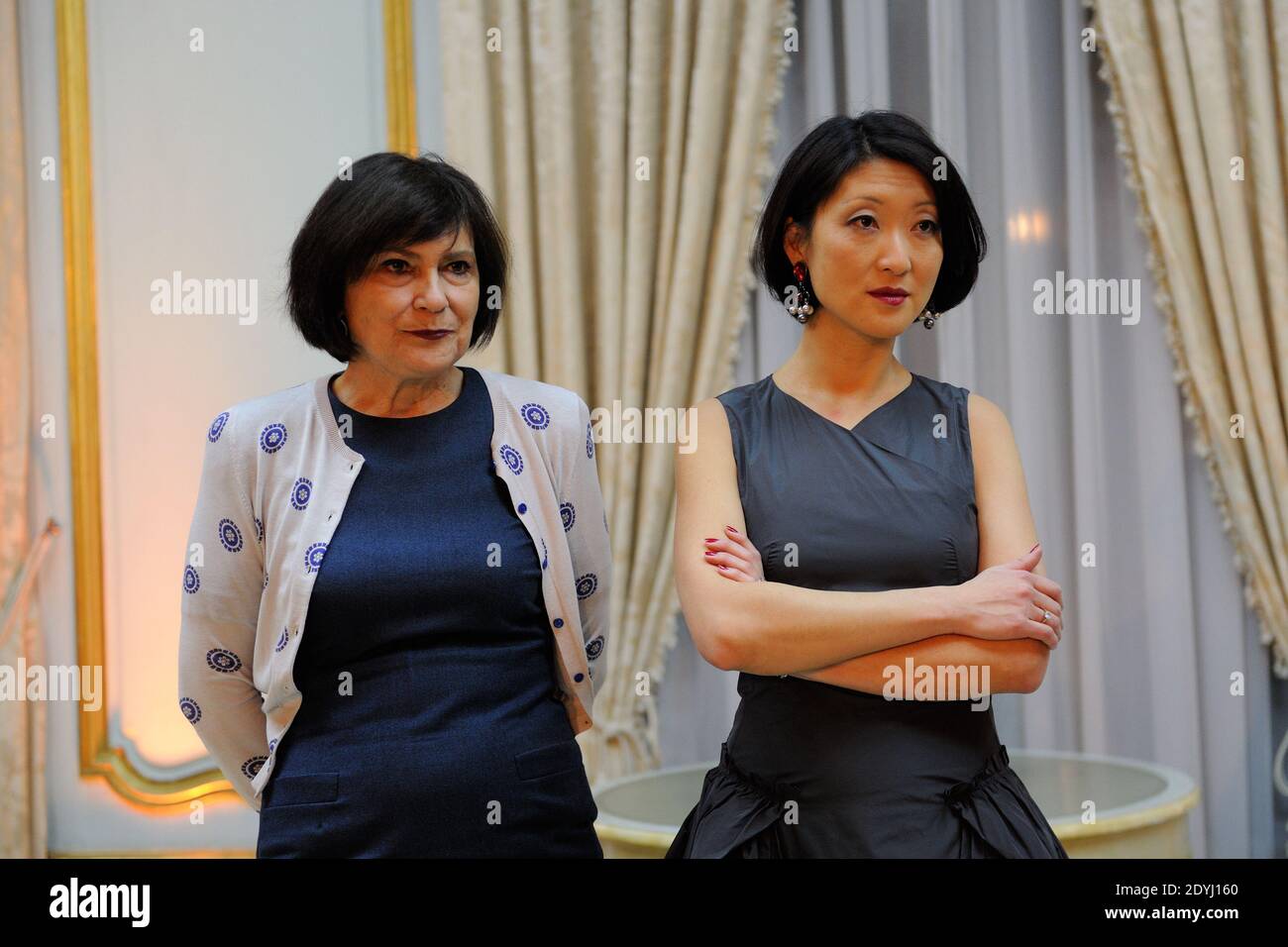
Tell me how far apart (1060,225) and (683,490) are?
1.49 metres

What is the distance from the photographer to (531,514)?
62.8 inches

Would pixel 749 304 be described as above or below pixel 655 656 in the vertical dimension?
above

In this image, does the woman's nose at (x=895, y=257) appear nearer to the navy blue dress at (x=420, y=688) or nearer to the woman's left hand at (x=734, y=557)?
the woman's left hand at (x=734, y=557)

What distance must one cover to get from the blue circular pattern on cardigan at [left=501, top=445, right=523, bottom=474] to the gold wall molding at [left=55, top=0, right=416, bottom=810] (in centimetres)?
137

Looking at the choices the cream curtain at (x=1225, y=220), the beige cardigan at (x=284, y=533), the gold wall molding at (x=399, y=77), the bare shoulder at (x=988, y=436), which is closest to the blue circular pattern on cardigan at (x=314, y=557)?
the beige cardigan at (x=284, y=533)

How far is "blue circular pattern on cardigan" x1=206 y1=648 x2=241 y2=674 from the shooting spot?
1.68 metres

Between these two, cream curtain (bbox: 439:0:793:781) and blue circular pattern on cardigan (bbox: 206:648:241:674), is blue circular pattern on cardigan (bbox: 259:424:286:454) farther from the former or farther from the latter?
cream curtain (bbox: 439:0:793:781)

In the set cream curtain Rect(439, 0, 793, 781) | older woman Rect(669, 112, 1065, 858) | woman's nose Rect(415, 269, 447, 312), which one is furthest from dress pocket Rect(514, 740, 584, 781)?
cream curtain Rect(439, 0, 793, 781)

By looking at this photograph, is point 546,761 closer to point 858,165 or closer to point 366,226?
point 366,226

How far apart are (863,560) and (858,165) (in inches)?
19.5

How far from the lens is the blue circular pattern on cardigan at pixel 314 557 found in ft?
5.04
